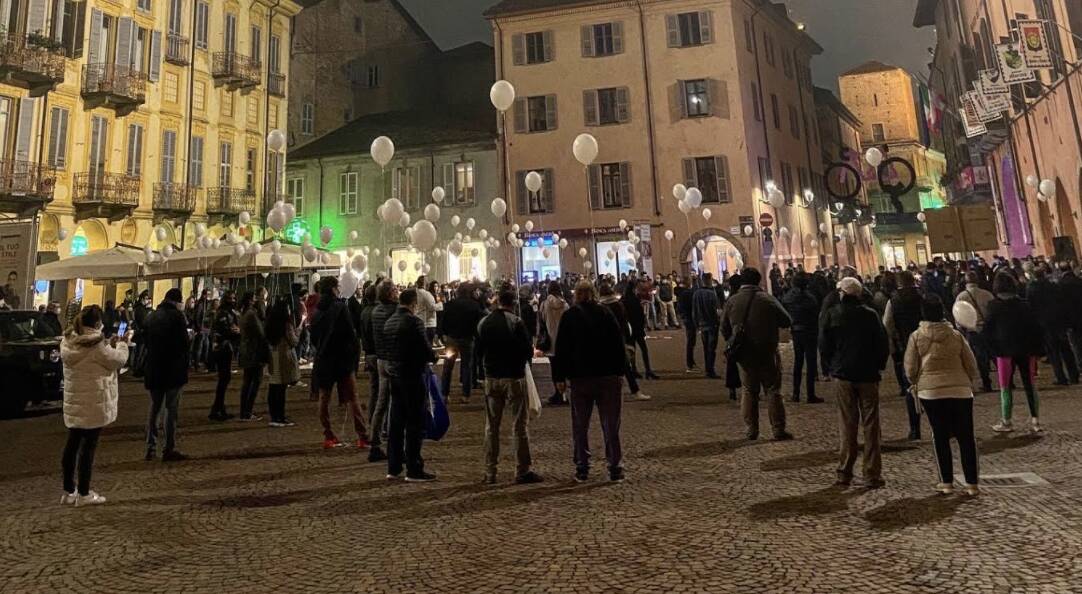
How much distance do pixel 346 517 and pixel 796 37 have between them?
3789 cm

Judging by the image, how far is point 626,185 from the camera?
28.2 meters

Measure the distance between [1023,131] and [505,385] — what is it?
79.6 ft

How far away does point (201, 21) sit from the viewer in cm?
2656

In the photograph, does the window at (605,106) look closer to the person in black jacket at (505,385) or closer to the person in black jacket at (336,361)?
the person in black jacket at (336,361)

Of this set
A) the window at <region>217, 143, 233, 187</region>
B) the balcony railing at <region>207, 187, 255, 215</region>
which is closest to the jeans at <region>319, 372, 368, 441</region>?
the balcony railing at <region>207, 187, 255, 215</region>

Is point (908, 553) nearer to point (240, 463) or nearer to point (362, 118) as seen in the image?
point (240, 463)

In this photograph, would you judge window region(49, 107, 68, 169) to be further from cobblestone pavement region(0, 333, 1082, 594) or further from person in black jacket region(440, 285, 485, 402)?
person in black jacket region(440, 285, 485, 402)

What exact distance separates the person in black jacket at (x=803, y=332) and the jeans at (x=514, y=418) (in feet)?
16.3

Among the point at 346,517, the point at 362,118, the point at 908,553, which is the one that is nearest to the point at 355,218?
the point at 362,118

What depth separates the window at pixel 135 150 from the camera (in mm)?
23406

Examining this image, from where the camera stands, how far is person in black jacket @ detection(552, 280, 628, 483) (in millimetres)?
5227

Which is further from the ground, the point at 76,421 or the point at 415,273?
the point at 415,273

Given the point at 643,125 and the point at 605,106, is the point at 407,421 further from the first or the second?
the point at 605,106

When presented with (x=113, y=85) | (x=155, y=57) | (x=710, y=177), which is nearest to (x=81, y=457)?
(x=113, y=85)
